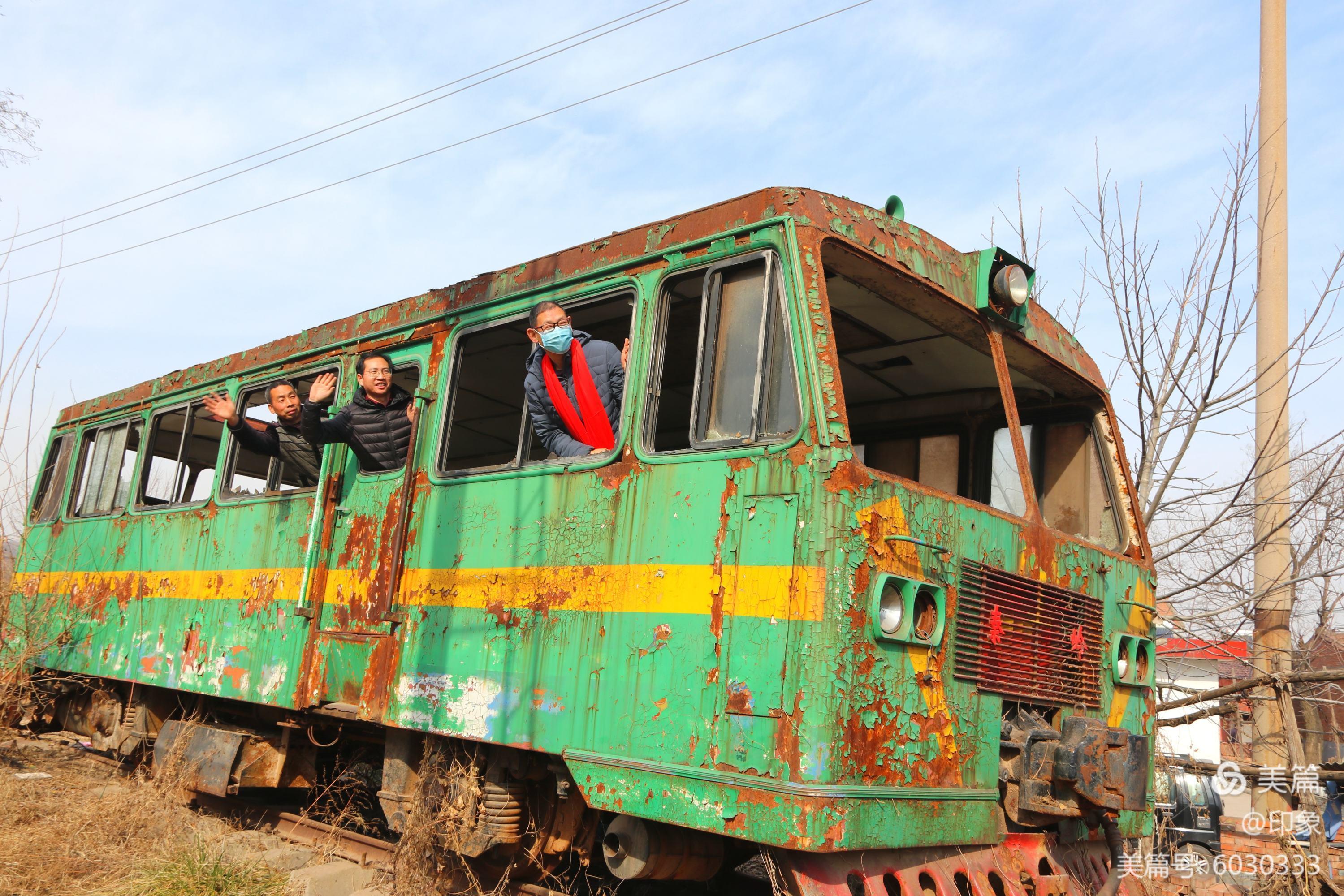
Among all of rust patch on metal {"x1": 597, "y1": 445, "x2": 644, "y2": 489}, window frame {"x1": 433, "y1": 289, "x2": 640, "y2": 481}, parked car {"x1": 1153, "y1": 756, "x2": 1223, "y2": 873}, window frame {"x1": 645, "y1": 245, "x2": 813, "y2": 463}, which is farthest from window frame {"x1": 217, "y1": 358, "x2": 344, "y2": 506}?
parked car {"x1": 1153, "y1": 756, "x2": 1223, "y2": 873}

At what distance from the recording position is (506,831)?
4566 mm

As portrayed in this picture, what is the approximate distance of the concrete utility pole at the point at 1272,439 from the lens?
21.6ft

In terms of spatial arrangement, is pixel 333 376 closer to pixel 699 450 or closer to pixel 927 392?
pixel 699 450

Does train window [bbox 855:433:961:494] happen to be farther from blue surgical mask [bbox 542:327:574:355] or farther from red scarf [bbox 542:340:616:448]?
blue surgical mask [bbox 542:327:574:355]

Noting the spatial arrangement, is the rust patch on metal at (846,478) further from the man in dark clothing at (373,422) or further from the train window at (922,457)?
the man in dark clothing at (373,422)

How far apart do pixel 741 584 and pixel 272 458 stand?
4.04 meters

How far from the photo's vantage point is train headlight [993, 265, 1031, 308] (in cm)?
459

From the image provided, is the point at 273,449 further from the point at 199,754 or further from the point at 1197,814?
the point at 1197,814

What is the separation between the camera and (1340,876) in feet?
18.9

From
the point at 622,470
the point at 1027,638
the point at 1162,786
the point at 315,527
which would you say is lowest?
the point at 1162,786

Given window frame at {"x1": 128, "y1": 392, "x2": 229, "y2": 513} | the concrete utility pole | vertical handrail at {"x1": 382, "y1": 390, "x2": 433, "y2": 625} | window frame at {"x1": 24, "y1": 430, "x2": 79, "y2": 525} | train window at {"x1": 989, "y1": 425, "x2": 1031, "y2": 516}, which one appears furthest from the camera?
window frame at {"x1": 24, "y1": 430, "x2": 79, "y2": 525}

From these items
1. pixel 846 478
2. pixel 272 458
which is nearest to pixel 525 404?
pixel 846 478

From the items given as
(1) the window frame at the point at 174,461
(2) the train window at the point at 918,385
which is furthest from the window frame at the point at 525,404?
(1) the window frame at the point at 174,461

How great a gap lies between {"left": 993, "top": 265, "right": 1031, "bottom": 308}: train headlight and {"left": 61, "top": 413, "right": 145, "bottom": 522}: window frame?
268 inches
